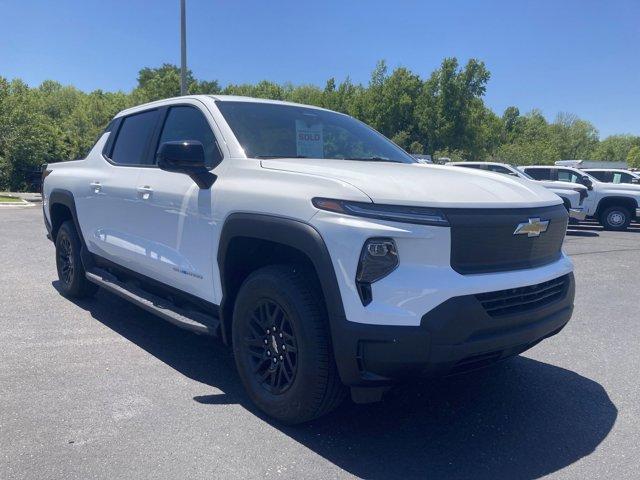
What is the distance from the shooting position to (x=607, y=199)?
15.9 metres

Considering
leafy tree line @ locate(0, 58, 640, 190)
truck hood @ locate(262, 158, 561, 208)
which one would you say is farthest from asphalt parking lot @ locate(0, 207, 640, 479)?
leafy tree line @ locate(0, 58, 640, 190)

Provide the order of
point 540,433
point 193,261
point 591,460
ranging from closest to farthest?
point 591,460 < point 540,433 < point 193,261

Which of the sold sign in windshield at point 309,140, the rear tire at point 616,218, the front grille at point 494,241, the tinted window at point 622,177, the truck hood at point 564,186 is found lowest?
the rear tire at point 616,218

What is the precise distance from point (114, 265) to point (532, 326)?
3.54 metres

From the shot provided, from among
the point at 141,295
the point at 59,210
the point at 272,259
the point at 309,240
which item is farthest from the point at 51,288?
the point at 309,240

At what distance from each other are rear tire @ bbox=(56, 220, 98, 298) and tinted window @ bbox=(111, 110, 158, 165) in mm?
1100

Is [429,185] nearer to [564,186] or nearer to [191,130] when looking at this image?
[191,130]

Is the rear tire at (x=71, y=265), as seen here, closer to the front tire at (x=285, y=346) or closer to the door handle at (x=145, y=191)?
the door handle at (x=145, y=191)

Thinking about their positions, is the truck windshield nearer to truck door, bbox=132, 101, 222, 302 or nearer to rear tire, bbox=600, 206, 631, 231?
truck door, bbox=132, 101, 222, 302

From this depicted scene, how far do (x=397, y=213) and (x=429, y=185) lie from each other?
358 mm

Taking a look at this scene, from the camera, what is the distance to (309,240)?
9.39 ft

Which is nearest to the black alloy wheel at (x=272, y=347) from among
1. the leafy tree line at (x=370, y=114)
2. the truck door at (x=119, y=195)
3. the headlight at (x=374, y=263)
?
the headlight at (x=374, y=263)

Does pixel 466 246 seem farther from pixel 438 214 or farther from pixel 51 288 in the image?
pixel 51 288

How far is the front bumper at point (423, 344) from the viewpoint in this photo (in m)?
2.65
